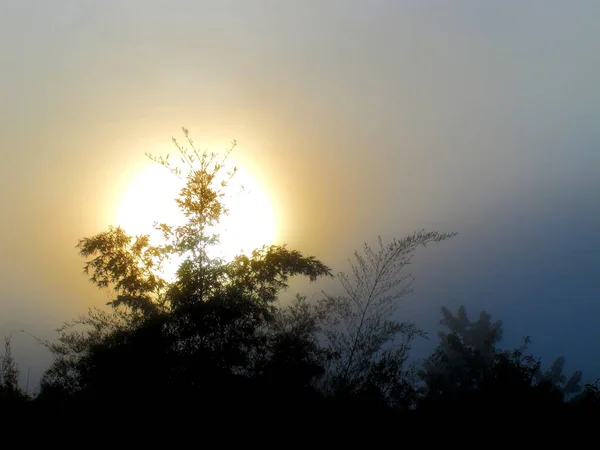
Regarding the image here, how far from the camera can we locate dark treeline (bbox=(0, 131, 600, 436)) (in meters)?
7.94

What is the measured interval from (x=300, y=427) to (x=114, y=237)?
233 inches

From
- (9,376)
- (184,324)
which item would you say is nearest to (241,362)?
(184,324)

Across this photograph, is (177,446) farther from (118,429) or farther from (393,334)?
(393,334)

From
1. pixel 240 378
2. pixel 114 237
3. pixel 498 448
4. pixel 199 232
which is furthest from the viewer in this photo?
pixel 114 237

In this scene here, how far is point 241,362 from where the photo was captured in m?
9.16

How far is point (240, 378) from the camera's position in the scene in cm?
886

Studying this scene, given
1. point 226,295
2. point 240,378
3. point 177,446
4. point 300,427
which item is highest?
point 226,295

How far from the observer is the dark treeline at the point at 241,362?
26.0ft

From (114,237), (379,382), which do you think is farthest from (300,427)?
(114,237)

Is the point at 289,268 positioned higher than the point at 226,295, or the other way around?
the point at 289,268

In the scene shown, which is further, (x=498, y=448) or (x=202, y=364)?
(x=202, y=364)

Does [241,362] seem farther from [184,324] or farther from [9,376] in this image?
[9,376]

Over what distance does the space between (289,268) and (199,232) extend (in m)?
1.96

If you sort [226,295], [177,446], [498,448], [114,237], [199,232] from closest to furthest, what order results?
[498,448] → [177,446] → [226,295] → [199,232] → [114,237]
